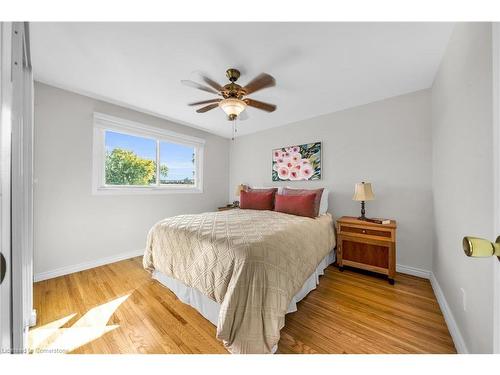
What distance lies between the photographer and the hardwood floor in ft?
4.23

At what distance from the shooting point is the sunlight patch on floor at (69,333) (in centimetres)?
130

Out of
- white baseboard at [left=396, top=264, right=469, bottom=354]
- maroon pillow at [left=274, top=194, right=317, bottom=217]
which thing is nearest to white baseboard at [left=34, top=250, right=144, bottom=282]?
maroon pillow at [left=274, top=194, right=317, bottom=217]

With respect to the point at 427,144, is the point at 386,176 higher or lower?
lower

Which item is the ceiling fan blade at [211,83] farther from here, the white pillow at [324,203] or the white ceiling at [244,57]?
the white pillow at [324,203]

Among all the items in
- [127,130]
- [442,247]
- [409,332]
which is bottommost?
[409,332]

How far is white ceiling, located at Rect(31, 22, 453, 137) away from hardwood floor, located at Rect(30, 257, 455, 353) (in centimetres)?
209

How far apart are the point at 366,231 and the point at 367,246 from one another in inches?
7.1

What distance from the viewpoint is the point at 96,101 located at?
8.52 feet

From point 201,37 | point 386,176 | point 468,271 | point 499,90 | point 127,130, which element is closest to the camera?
point 499,90

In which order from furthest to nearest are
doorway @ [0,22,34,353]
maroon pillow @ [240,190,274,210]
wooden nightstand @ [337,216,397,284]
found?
maroon pillow @ [240,190,274,210]
wooden nightstand @ [337,216,397,284]
doorway @ [0,22,34,353]

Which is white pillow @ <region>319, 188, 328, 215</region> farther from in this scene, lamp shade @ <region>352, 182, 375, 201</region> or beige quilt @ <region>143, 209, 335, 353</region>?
beige quilt @ <region>143, 209, 335, 353</region>

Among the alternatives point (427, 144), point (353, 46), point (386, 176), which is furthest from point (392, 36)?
point (386, 176)
